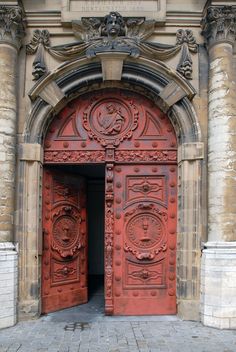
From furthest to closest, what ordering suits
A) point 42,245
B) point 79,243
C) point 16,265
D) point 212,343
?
point 79,243, point 42,245, point 16,265, point 212,343

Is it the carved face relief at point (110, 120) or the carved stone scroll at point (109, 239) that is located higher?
the carved face relief at point (110, 120)

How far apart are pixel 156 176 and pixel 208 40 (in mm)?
2117

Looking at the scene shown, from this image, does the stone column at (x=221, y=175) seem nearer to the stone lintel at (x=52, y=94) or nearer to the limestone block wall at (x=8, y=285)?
the stone lintel at (x=52, y=94)

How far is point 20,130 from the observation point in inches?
256

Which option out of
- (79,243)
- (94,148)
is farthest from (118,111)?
(79,243)

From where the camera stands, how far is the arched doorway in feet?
21.8

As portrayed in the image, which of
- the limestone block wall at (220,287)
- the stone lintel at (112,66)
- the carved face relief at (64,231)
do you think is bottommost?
the limestone block wall at (220,287)

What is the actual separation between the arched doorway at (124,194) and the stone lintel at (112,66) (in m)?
0.34

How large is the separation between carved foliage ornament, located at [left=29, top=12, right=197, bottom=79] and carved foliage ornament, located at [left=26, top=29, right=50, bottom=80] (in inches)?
1.3

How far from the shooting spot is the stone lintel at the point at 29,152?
643 cm

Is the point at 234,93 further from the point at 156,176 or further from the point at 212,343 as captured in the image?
the point at 212,343

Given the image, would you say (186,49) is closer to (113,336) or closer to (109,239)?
(109,239)

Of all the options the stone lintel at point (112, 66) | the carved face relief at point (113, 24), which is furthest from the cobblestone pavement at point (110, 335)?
the carved face relief at point (113, 24)

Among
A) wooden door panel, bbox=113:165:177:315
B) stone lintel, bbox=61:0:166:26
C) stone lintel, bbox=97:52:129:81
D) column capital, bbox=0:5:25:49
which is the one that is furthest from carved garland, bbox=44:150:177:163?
stone lintel, bbox=61:0:166:26
